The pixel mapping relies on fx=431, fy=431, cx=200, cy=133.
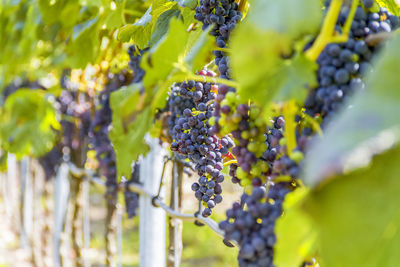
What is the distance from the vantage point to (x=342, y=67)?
1.65ft

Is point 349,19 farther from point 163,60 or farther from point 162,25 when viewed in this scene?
point 162,25

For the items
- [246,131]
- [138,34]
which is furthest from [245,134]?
[138,34]

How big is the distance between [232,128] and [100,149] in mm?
1375

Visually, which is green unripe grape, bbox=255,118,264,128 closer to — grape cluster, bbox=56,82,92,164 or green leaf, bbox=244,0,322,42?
green leaf, bbox=244,0,322,42

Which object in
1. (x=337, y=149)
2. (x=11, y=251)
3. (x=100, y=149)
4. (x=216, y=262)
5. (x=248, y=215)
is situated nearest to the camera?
(x=337, y=149)

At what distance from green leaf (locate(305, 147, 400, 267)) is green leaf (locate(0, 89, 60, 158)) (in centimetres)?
223

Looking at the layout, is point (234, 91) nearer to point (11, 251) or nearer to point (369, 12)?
point (369, 12)

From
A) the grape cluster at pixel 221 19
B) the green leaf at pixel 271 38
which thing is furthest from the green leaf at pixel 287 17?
the grape cluster at pixel 221 19

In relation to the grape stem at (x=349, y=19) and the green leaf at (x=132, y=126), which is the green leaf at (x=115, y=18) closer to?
the green leaf at (x=132, y=126)

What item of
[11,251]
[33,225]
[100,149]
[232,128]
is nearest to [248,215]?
[232,128]

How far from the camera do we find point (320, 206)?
1.19ft

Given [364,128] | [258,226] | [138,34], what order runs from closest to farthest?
[364,128]
[258,226]
[138,34]

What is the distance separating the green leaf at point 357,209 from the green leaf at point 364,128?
0.14ft

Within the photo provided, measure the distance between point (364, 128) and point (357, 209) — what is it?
8 centimetres
